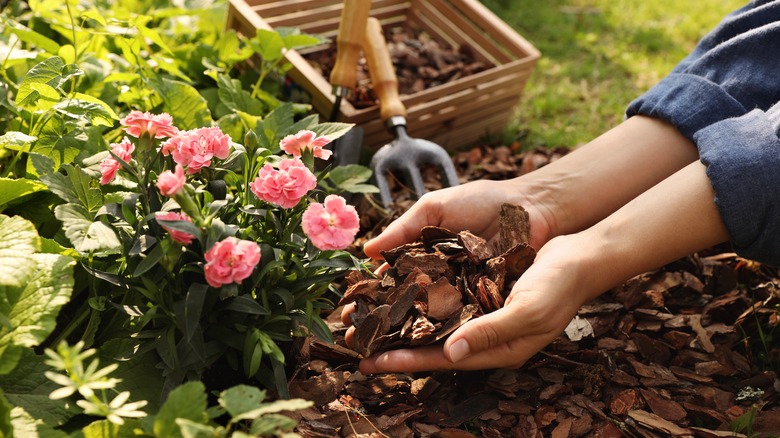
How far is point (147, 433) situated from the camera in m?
1.29

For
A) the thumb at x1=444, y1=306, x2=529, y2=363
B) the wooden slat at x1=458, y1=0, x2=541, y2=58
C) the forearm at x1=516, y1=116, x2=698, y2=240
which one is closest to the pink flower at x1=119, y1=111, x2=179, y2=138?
the thumb at x1=444, y1=306, x2=529, y2=363

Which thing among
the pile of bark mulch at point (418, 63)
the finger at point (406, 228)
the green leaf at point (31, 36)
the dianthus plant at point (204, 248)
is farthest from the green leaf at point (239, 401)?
the pile of bark mulch at point (418, 63)

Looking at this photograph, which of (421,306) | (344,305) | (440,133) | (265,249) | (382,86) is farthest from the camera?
(440,133)

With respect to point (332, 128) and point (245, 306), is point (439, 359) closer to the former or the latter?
point (245, 306)

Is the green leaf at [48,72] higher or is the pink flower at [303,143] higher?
the green leaf at [48,72]

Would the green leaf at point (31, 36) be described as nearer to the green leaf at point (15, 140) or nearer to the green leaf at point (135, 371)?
the green leaf at point (15, 140)

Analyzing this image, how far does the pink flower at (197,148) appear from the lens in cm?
141

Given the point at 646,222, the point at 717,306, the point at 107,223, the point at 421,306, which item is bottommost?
the point at 717,306

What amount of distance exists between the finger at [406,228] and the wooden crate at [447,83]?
0.66 m

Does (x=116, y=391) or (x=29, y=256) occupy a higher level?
(x=29, y=256)

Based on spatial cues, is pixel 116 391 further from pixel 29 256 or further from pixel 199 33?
pixel 199 33

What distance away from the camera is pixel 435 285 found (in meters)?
1.71

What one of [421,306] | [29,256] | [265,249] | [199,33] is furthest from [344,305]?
[199,33]

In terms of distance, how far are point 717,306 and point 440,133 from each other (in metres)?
1.21
